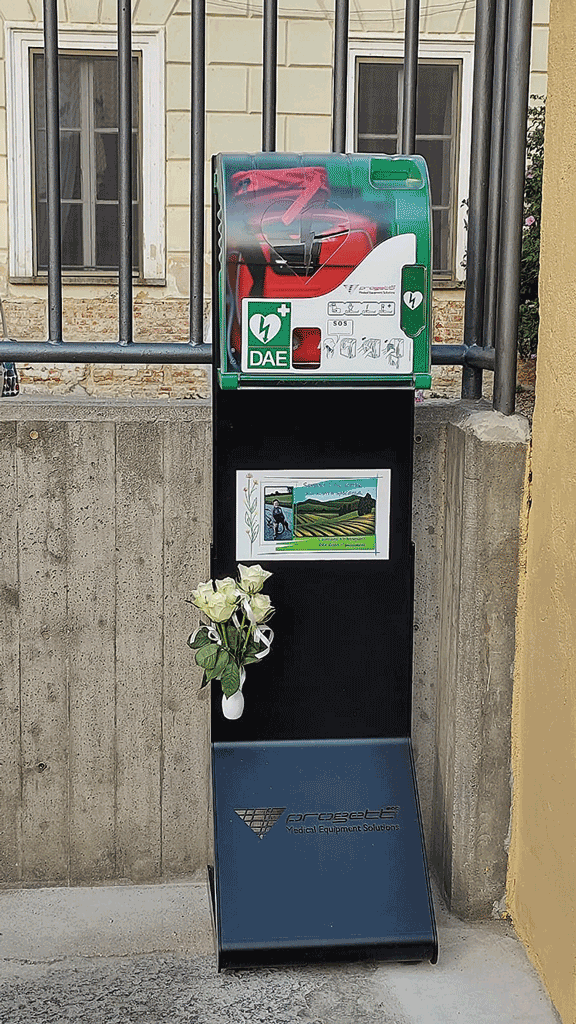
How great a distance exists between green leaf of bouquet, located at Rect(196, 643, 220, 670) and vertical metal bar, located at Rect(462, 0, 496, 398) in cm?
110

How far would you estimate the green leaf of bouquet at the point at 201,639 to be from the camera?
9.52 ft

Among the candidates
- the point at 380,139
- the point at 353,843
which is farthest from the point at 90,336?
the point at 353,843

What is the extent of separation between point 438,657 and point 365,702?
0.98ft

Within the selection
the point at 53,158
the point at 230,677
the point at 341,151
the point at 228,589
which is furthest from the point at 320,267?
the point at 230,677

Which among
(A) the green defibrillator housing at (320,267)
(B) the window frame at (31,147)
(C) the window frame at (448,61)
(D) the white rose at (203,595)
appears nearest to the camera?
(A) the green defibrillator housing at (320,267)

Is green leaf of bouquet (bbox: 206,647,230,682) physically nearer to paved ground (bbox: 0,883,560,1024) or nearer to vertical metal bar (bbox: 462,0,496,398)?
paved ground (bbox: 0,883,560,1024)

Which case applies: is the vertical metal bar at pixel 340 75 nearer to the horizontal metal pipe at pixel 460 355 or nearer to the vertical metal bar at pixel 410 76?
the vertical metal bar at pixel 410 76

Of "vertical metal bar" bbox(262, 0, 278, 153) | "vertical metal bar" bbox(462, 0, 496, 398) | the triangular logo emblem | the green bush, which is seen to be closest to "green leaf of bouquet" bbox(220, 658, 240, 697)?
the triangular logo emblem

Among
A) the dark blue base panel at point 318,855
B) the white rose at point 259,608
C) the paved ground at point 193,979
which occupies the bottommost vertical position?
the paved ground at point 193,979

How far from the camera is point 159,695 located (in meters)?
3.15

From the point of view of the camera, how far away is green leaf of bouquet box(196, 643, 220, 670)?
285 centimetres

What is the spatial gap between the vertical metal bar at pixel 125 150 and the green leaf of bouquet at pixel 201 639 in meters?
0.85

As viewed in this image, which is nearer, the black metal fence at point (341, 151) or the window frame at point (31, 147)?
the black metal fence at point (341, 151)

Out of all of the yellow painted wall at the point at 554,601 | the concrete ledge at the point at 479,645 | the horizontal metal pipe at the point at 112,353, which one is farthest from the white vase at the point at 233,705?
the horizontal metal pipe at the point at 112,353
